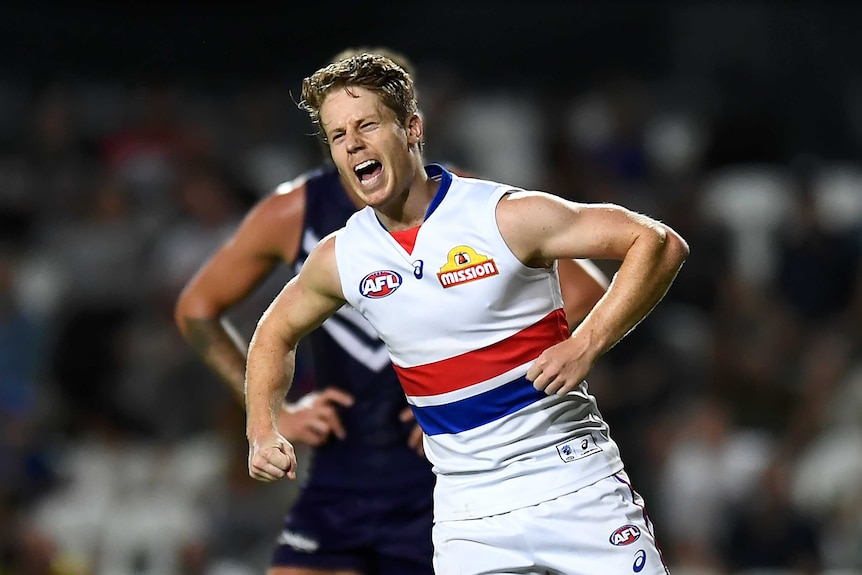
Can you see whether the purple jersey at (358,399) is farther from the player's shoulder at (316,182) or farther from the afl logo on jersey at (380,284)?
the afl logo on jersey at (380,284)

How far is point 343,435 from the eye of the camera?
4.88 meters

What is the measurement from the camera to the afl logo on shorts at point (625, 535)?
3.75 metres

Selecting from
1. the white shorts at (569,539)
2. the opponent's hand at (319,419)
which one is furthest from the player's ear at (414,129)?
the opponent's hand at (319,419)

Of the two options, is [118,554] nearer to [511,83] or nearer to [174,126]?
[174,126]

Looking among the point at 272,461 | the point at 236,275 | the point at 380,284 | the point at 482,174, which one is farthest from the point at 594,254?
the point at 482,174

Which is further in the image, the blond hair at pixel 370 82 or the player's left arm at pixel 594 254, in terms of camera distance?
the blond hair at pixel 370 82

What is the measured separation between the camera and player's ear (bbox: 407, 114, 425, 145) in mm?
3980

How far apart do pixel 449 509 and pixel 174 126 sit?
8.07m

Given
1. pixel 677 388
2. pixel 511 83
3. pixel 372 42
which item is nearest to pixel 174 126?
Answer: pixel 372 42

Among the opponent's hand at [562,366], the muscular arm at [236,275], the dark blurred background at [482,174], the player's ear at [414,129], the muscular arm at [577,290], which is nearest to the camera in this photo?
the opponent's hand at [562,366]

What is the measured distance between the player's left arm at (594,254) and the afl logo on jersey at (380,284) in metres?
0.35

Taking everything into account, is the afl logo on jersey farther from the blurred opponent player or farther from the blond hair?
the blurred opponent player

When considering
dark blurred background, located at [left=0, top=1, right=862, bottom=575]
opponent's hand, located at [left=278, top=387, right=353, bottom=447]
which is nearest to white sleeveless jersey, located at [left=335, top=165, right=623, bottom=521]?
opponent's hand, located at [left=278, top=387, right=353, bottom=447]

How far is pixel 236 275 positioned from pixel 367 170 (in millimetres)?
1299
